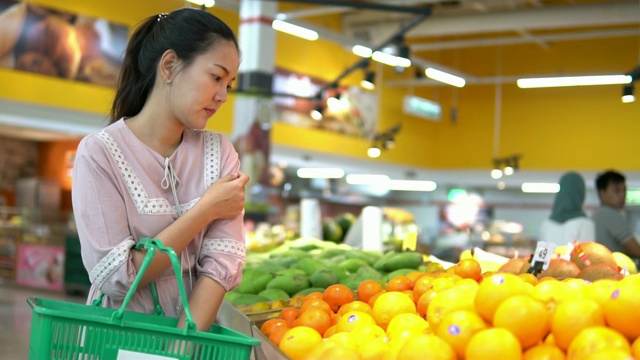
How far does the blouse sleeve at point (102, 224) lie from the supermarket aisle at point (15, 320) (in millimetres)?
5227

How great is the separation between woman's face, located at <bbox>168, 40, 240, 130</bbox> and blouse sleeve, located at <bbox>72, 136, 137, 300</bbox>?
0.21 m

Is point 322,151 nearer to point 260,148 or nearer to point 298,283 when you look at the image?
point 260,148

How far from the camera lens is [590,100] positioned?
53.7 ft

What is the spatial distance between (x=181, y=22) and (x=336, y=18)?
1420 cm

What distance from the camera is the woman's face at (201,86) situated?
1804 millimetres

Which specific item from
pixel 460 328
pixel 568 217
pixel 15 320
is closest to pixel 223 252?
pixel 460 328

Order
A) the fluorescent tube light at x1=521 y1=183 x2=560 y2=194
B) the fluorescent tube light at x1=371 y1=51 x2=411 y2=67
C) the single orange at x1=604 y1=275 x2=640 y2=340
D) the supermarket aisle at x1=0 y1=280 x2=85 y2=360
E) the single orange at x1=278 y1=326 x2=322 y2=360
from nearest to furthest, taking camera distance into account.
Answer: the single orange at x1=604 y1=275 x2=640 y2=340 < the single orange at x1=278 y1=326 x2=322 y2=360 < the supermarket aisle at x1=0 y1=280 x2=85 y2=360 < the fluorescent tube light at x1=371 y1=51 x2=411 y2=67 < the fluorescent tube light at x1=521 y1=183 x2=560 y2=194

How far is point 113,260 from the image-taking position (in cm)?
169

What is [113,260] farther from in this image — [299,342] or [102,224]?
[299,342]

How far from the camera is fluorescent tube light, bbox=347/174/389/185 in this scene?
1848 cm

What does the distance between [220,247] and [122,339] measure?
0.38 m

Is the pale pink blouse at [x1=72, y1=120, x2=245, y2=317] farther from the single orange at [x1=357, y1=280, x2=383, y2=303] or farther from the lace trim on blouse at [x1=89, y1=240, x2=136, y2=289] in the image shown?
the single orange at [x1=357, y1=280, x2=383, y2=303]

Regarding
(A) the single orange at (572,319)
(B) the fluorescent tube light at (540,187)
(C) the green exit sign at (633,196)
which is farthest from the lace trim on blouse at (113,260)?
(B) the fluorescent tube light at (540,187)

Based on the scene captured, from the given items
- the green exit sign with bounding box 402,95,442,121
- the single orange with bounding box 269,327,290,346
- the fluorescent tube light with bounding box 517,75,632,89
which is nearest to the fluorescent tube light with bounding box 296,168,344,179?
the green exit sign with bounding box 402,95,442,121
